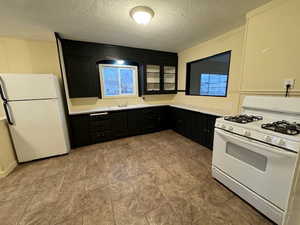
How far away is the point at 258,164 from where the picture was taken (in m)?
1.34

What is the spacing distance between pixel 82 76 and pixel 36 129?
57.3 inches

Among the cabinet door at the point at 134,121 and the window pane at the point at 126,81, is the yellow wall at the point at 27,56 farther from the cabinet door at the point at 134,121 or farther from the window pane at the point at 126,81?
the cabinet door at the point at 134,121

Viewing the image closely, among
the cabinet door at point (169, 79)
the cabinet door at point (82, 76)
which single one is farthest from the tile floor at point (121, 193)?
the cabinet door at point (169, 79)

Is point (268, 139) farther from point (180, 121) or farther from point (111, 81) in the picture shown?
point (111, 81)

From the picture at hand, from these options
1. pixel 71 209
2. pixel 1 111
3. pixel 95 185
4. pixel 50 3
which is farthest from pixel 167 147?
pixel 1 111

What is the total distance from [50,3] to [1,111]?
2589mm

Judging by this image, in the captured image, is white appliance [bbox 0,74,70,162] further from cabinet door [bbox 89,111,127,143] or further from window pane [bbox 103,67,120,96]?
window pane [bbox 103,67,120,96]

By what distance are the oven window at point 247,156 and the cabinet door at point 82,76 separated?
121 inches

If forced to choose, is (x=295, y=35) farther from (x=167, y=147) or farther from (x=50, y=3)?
(x=50, y=3)

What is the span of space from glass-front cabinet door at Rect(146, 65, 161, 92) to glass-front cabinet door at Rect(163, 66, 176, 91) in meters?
0.25

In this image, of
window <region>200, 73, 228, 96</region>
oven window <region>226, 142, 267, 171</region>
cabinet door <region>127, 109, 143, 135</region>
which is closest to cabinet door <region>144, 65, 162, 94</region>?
cabinet door <region>127, 109, 143, 135</region>

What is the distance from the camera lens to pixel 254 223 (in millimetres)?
1271

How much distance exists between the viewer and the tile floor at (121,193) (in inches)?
53.1

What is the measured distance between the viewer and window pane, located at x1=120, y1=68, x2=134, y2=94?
12.3 feet
